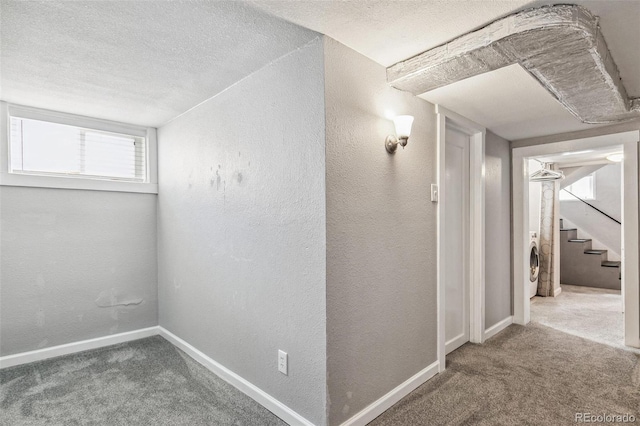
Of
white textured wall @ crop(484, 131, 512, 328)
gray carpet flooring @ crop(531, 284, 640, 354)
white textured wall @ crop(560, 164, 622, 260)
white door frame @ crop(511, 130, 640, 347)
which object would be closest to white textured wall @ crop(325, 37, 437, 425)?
white textured wall @ crop(484, 131, 512, 328)

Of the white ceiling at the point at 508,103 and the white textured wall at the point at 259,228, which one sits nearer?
the white textured wall at the point at 259,228

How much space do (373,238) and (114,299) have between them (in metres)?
2.76

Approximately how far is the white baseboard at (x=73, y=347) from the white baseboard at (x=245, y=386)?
46 cm

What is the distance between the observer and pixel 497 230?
366cm

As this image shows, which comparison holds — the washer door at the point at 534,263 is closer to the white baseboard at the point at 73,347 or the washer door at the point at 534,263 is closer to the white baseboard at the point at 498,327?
the white baseboard at the point at 498,327

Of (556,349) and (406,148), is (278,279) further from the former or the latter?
(556,349)

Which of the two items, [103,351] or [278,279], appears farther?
[103,351]

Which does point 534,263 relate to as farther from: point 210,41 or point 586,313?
point 210,41

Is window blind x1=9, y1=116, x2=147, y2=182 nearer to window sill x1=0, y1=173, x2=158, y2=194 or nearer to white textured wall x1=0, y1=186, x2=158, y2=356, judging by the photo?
window sill x1=0, y1=173, x2=158, y2=194

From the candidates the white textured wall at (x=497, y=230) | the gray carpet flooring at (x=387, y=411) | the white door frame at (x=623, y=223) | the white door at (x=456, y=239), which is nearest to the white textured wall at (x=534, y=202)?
the white door frame at (x=623, y=223)

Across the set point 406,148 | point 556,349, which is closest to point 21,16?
point 406,148

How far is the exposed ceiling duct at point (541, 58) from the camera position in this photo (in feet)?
5.04

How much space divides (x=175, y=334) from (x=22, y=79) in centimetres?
239

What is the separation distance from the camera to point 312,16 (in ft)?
5.32
